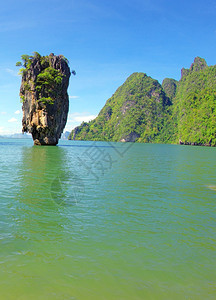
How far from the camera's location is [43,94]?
165ft

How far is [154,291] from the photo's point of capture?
12.6ft

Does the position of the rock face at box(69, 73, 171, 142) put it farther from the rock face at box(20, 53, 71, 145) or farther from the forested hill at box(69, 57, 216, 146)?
the rock face at box(20, 53, 71, 145)

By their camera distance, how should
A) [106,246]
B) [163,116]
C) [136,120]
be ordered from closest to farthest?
[106,246] < [136,120] < [163,116]

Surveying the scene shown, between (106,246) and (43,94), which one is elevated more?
(43,94)

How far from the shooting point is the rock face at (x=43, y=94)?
4994cm

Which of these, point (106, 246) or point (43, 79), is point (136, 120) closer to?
point (43, 79)

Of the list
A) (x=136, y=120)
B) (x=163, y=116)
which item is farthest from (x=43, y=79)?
(x=163, y=116)

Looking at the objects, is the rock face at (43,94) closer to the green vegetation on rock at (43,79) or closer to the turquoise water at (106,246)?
the green vegetation on rock at (43,79)

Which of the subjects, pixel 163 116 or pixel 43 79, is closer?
pixel 43 79

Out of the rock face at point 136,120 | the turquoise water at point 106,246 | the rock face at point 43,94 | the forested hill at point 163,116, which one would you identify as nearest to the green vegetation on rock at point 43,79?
the rock face at point 43,94

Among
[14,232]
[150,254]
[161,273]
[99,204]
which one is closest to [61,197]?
[99,204]

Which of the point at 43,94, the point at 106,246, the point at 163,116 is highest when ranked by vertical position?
the point at 163,116

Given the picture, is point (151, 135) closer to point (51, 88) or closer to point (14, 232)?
point (51, 88)

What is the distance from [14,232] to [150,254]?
137 inches
